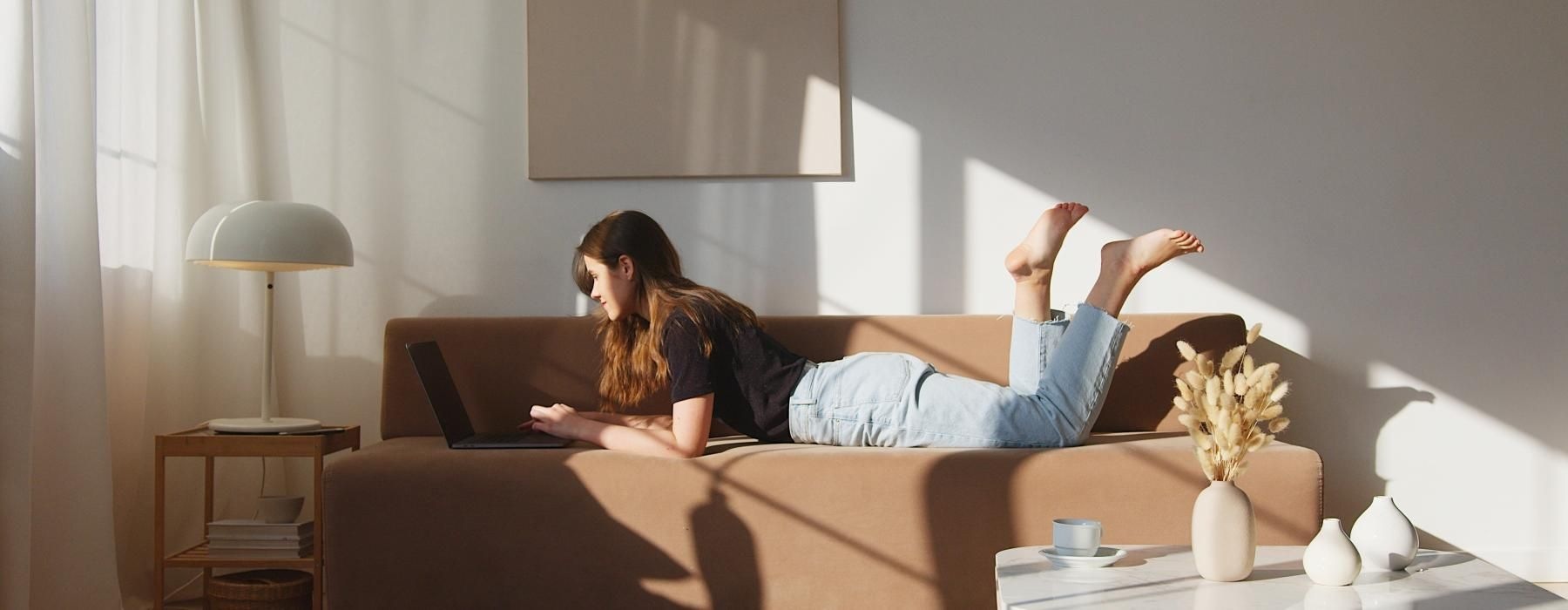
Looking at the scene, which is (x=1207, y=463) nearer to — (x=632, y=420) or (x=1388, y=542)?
(x=1388, y=542)

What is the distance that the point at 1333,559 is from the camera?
1.75 meters

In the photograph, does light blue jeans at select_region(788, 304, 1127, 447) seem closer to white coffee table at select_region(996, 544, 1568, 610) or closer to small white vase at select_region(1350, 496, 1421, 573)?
white coffee table at select_region(996, 544, 1568, 610)

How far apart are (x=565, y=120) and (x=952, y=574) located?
1762mm

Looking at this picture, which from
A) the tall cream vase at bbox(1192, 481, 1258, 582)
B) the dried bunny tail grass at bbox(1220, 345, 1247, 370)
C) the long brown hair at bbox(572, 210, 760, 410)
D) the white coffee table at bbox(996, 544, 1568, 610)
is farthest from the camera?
the long brown hair at bbox(572, 210, 760, 410)

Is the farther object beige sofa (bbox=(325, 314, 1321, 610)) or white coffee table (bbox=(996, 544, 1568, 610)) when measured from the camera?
beige sofa (bbox=(325, 314, 1321, 610))

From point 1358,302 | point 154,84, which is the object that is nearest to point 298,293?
point 154,84

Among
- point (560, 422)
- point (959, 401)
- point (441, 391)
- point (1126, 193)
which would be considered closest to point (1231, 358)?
point (959, 401)

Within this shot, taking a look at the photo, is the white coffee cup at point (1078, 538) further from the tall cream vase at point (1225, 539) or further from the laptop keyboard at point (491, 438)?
the laptop keyboard at point (491, 438)

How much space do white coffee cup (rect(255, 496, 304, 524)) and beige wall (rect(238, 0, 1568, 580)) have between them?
22.8 inches

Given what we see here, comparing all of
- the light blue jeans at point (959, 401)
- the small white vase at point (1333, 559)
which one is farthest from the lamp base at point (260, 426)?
the small white vase at point (1333, 559)

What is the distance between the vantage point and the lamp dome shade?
2971mm

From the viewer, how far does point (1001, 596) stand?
5.76ft

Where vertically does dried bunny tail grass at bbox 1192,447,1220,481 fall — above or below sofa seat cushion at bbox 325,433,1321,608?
above

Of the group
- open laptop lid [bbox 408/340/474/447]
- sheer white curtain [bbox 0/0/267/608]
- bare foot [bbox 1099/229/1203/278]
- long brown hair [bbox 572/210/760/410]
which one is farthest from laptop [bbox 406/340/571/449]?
bare foot [bbox 1099/229/1203/278]
